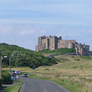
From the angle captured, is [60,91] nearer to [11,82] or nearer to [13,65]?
[11,82]

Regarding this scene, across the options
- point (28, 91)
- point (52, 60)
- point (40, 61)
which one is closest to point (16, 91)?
point (28, 91)

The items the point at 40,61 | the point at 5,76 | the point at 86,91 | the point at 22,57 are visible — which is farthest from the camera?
the point at 40,61

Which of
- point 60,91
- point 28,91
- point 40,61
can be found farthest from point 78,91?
point 40,61

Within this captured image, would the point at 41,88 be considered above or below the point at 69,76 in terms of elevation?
below

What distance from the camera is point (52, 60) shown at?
172m

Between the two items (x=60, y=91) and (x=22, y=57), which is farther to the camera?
(x=22, y=57)

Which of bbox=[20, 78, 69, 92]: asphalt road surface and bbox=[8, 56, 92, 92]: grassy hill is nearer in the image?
bbox=[20, 78, 69, 92]: asphalt road surface

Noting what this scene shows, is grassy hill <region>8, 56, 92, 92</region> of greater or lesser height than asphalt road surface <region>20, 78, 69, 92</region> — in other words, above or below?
above

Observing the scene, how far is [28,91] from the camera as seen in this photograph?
145 feet

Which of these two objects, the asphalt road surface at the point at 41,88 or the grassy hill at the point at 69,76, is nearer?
the asphalt road surface at the point at 41,88

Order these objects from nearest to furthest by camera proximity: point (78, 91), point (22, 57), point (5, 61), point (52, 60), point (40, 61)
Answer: point (78, 91)
point (5, 61)
point (22, 57)
point (40, 61)
point (52, 60)

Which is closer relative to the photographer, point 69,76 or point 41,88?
point 41,88

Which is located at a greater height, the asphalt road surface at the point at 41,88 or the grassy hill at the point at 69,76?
the grassy hill at the point at 69,76

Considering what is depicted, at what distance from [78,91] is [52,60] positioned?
128383mm
